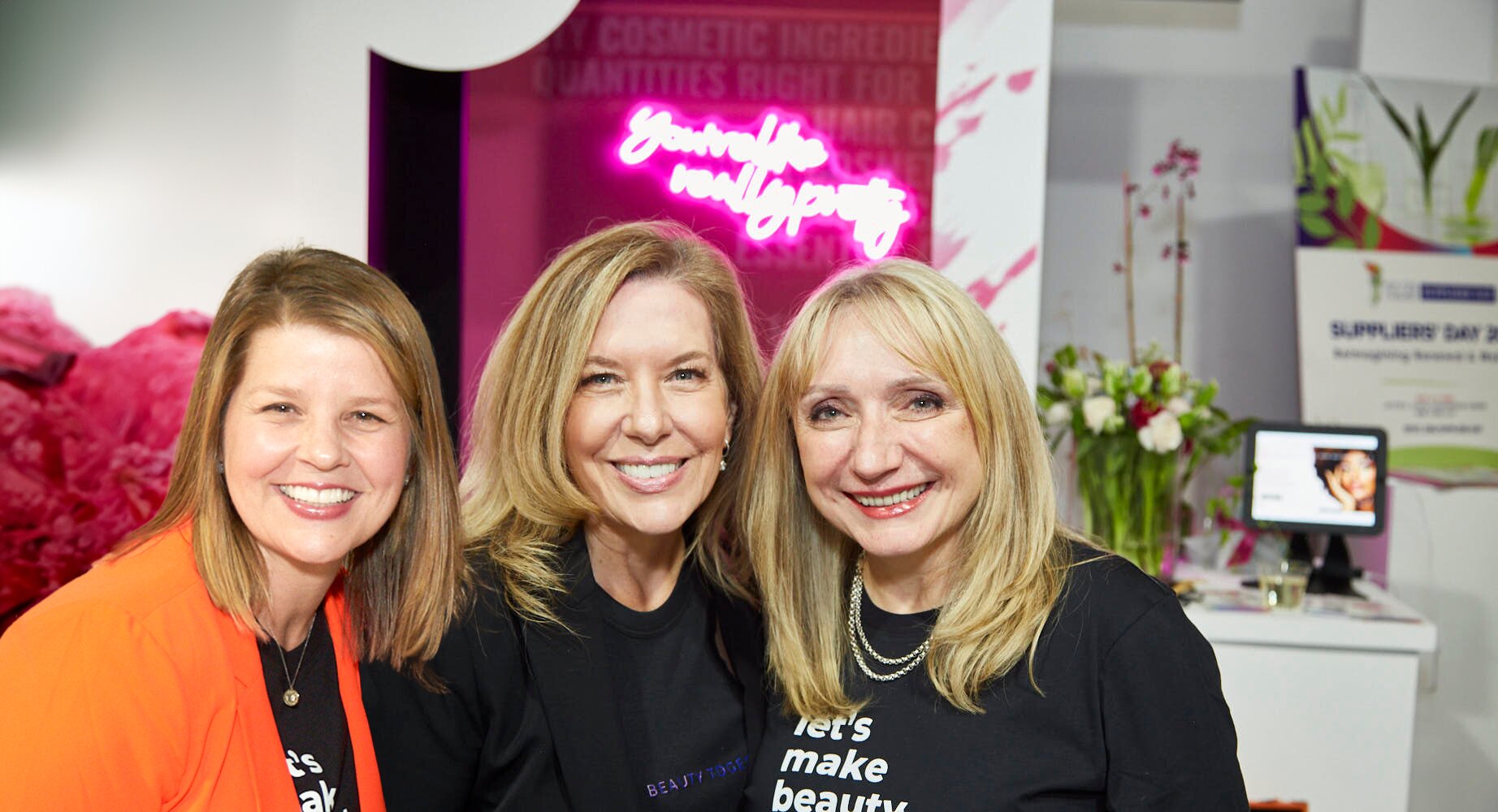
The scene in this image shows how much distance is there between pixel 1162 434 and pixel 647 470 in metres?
2.20

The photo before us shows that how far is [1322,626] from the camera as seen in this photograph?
10.7 ft

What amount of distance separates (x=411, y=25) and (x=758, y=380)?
1.61m

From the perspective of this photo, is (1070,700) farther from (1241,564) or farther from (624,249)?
(1241,564)

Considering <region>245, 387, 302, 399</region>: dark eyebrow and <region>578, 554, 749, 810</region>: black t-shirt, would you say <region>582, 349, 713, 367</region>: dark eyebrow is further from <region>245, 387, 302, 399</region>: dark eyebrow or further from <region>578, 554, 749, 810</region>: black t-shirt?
<region>245, 387, 302, 399</region>: dark eyebrow

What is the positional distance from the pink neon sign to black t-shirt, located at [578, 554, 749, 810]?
1.79 m

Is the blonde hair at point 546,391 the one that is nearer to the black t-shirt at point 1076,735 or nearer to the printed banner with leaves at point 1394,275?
the black t-shirt at point 1076,735

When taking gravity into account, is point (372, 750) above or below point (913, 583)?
below

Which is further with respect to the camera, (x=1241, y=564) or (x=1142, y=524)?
(x=1241, y=564)

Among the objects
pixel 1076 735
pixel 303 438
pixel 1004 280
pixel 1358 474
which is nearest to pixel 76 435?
pixel 303 438

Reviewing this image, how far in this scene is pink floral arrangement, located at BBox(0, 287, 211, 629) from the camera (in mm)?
3010

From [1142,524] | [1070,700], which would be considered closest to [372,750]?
[1070,700]

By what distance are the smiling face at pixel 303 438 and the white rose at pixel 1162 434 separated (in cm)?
264

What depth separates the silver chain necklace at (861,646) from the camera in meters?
1.77

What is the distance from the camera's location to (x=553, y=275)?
198 cm
